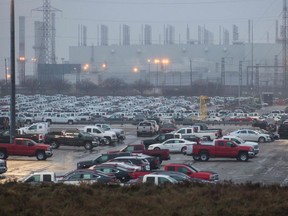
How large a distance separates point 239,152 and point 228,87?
6947 centimetres

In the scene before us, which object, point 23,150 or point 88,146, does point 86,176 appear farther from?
point 88,146

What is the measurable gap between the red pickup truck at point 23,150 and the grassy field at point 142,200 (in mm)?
12615

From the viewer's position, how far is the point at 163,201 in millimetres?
11164

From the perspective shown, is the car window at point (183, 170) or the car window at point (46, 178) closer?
the car window at point (46, 178)

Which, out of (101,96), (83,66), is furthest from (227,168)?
(83,66)

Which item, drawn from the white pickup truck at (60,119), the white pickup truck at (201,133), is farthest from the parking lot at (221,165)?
the white pickup truck at (60,119)

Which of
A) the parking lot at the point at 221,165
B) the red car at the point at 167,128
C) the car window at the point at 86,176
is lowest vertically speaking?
the parking lot at the point at 221,165

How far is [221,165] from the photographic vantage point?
2356cm

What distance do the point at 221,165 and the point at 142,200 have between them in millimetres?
12600

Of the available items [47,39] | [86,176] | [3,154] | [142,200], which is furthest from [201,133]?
[47,39]

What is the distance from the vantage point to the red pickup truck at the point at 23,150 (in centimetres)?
2514

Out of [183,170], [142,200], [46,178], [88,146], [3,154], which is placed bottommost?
[88,146]

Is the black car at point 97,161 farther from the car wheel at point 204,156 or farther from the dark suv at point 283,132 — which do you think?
the dark suv at point 283,132

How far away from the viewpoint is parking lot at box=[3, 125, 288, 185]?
2041cm
